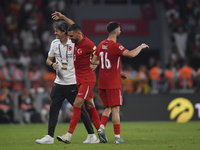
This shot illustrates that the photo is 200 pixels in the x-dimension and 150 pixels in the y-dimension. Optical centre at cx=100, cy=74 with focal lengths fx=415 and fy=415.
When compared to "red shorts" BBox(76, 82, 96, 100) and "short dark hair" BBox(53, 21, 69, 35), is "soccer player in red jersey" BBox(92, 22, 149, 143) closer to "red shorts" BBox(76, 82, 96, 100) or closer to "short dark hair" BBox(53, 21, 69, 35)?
"red shorts" BBox(76, 82, 96, 100)

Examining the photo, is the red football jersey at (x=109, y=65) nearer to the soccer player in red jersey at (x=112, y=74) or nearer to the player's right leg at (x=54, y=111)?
the soccer player in red jersey at (x=112, y=74)

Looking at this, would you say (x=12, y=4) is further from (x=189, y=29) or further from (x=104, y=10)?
(x=189, y=29)

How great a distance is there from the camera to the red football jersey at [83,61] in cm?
780

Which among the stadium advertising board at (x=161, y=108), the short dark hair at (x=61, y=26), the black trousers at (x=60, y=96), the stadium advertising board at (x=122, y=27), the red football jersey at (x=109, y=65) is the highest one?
the stadium advertising board at (x=122, y=27)

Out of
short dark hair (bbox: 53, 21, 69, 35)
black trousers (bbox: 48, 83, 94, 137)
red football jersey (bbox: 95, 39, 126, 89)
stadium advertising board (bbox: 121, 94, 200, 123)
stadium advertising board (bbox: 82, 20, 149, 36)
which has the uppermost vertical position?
stadium advertising board (bbox: 82, 20, 149, 36)

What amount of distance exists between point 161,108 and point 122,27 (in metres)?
7.57

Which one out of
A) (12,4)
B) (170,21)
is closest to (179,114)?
(170,21)

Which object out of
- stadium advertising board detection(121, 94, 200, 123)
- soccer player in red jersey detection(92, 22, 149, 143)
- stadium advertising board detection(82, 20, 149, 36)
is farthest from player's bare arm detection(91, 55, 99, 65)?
stadium advertising board detection(82, 20, 149, 36)

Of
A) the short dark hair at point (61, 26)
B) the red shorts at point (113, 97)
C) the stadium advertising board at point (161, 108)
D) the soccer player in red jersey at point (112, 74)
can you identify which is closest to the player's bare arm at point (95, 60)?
the soccer player in red jersey at point (112, 74)

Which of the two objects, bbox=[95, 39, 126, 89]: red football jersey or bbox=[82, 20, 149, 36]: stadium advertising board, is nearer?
bbox=[95, 39, 126, 89]: red football jersey

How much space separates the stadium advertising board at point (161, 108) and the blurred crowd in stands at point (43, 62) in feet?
0.89

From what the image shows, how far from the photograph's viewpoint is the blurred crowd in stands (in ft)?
50.3

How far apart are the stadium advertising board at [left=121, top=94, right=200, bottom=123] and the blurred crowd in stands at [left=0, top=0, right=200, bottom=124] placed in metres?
0.27

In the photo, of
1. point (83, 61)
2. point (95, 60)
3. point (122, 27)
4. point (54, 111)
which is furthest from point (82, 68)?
point (122, 27)
